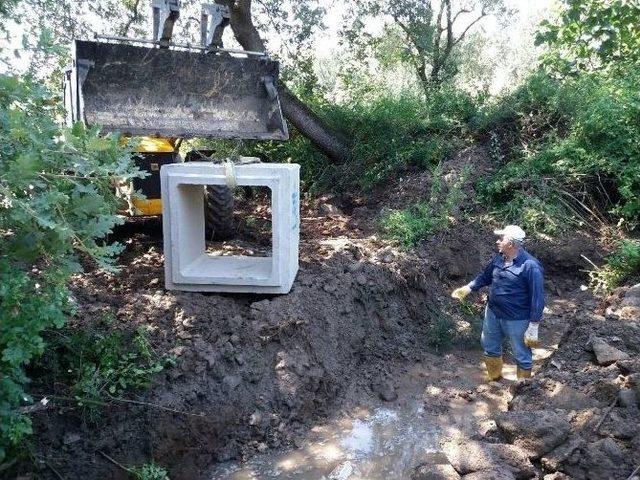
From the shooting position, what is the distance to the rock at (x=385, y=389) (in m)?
5.55

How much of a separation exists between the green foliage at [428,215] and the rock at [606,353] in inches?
116

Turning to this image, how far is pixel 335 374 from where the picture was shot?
5.63 meters

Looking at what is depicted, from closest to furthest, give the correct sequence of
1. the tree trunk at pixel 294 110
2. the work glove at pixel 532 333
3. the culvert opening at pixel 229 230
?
the work glove at pixel 532 333, the culvert opening at pixel 229 230, the tree trunk at pixel 294 110

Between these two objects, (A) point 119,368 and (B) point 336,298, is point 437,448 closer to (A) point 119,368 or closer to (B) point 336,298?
(B) point 336,298

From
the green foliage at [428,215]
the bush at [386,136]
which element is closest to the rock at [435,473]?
the green foliage at [428,215]

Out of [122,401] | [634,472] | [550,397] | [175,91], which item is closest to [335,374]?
[550,397]

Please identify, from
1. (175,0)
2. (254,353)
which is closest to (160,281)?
(254,353)

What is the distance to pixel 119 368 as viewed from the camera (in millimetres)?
4590

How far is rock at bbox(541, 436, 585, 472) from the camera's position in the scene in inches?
154

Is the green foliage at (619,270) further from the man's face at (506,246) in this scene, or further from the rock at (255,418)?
the rock at (255,418)

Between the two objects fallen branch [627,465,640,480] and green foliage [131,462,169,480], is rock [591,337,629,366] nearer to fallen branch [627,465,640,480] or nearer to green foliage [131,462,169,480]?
fallen branch [627,465,640,480]

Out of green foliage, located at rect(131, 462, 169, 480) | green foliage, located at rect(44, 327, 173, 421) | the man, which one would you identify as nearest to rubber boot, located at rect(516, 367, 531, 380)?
the man

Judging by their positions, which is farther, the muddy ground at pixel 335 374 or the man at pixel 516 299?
the man at pixel 516 299

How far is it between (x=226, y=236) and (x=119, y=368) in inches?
141
